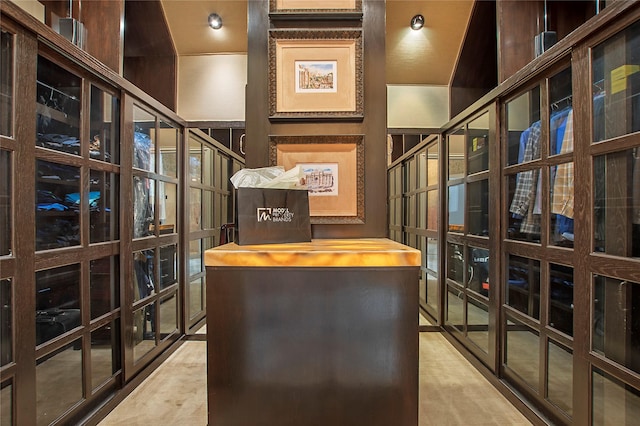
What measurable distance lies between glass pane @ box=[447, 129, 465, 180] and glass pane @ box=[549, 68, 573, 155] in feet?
3.28

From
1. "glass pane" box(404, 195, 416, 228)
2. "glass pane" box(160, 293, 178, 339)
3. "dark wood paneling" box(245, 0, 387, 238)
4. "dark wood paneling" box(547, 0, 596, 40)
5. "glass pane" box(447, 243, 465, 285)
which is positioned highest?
"dark wood paneling" box(547, 0, 596, 40)

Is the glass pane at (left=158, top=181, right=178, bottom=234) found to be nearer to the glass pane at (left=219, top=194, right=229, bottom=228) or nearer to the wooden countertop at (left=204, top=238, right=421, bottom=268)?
the glass pane at (left=219, top=194, right=229, bottom=228)

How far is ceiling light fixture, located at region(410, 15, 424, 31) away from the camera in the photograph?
3.20 meters

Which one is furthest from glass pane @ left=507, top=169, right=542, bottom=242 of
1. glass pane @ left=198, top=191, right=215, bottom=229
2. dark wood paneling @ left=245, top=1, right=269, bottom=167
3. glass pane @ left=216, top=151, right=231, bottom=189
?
glass pane @ left=216, top=151, right=231, bottom=189

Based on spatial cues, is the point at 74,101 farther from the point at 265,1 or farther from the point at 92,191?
the point at 265,1

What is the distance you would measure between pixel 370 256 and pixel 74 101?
1716mm

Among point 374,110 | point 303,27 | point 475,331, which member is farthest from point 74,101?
point 475,331

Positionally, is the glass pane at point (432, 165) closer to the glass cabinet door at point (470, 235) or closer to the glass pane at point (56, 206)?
the glass cabinet door at point (470, 235)

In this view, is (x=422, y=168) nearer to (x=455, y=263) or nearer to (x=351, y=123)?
(x=455, y=263)

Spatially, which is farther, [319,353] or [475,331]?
[475,331]

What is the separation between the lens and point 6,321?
1.29 meters

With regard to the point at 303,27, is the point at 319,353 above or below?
below

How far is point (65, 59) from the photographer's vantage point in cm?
158

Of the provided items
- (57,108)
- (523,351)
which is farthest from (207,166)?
(523,351)
